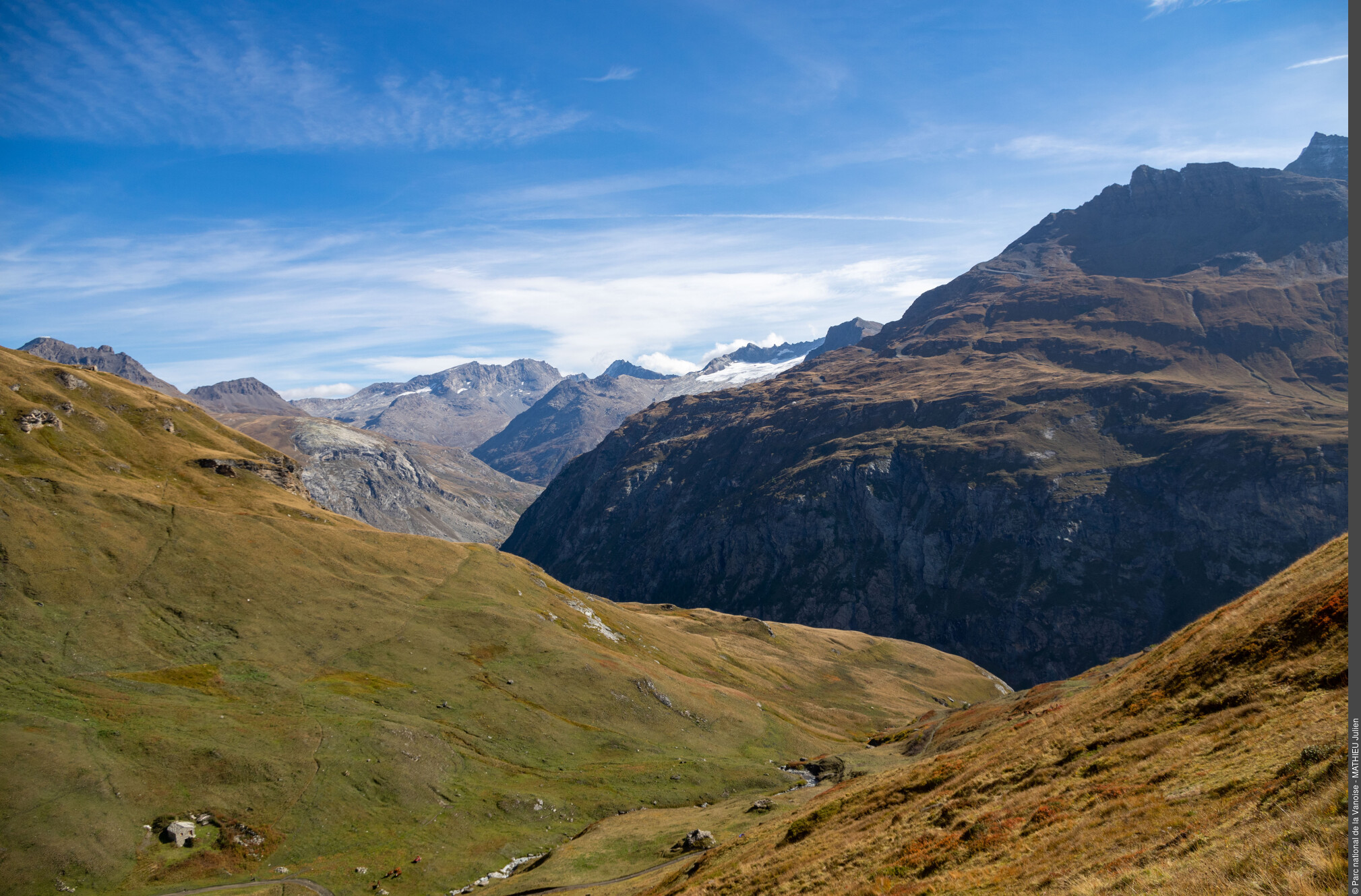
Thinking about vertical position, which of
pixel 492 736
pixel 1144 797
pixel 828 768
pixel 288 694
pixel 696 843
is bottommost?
pixel 828 768

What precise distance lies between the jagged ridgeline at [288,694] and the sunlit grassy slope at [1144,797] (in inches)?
1181

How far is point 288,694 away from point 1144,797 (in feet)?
291

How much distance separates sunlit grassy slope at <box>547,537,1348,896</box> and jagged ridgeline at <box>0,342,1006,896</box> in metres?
30.0

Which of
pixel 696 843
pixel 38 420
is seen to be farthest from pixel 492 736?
pixel 38 420

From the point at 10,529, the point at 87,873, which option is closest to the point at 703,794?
the point at 87,873

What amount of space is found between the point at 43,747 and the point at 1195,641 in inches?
3701

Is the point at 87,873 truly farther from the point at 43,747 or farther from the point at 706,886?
the point at 706,886

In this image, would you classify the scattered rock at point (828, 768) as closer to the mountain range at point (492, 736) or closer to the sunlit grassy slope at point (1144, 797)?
the mountain range at point (492, 736)

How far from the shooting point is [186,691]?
7706 centimetres

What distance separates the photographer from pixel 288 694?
82.5m

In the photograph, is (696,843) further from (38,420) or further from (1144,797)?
(38,420)

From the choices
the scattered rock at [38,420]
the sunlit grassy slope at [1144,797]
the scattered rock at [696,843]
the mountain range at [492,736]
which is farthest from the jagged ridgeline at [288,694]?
the sunlit grassy slope at [1144,797]

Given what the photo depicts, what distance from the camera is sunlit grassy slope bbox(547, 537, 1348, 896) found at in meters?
18.5

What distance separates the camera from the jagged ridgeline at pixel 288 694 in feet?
200
